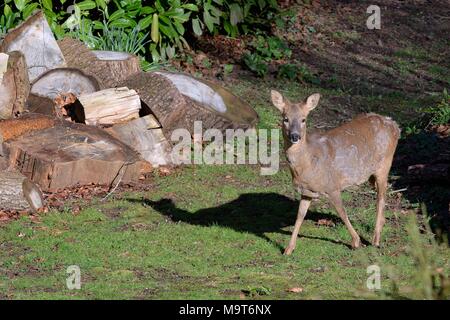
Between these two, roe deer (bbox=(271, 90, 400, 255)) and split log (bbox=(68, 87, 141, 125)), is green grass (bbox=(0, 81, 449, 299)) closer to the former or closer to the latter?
roe deer (bbox=(271, 90, 400, 255))

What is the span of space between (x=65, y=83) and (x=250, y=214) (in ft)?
11.7

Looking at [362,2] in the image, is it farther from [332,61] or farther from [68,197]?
[68,197]

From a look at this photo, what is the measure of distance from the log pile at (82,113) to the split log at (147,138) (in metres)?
0.01

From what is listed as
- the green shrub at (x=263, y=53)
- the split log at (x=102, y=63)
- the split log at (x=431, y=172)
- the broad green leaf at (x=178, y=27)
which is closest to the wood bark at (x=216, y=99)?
the split log at (x=102, y=63)

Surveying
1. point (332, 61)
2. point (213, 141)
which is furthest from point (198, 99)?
point (332, 61)

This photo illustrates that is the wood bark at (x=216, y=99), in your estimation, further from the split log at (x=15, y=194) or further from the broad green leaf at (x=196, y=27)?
the split log at (x=15, y=194)

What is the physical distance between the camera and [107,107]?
12.4 m

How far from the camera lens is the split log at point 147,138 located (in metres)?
12.3

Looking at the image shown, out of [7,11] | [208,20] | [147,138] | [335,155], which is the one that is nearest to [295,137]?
[335,155]

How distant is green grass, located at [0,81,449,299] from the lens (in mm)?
8312

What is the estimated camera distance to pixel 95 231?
10.1 m

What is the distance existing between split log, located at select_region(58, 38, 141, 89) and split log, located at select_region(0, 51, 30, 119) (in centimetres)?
107

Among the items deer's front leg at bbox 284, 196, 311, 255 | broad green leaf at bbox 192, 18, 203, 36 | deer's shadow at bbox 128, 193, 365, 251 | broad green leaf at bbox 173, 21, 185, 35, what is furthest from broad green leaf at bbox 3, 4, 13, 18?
deer's front leg at bbox 284, 196, 311, 255

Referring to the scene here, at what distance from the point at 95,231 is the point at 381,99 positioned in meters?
6.64
